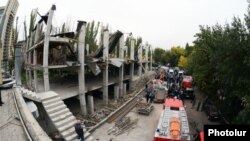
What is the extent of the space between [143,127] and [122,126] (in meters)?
1.67

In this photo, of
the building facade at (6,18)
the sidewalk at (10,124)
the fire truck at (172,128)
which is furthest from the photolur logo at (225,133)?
the building facade at (6,18)

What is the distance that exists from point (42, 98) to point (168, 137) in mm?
6759

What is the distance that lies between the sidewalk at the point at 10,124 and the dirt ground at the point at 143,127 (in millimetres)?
6958

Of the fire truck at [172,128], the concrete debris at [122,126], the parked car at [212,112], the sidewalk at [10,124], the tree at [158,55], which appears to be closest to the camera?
the sidewalk at [10,124]

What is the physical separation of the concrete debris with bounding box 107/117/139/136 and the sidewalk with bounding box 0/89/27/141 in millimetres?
7872

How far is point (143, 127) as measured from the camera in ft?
63.3

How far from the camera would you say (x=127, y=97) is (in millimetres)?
29016

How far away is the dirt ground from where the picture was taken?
16891 millimetres

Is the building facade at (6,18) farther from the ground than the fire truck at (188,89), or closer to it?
farther from the ground

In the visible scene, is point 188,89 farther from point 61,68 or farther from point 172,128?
point 172,128

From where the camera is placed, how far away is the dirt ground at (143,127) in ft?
55.4

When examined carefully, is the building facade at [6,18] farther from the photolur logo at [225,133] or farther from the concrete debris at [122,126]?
the photolur logo at [225,133]

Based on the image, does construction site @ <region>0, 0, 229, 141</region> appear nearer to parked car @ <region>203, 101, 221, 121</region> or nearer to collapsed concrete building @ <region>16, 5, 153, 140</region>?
collapsed concrete building @ <region>16, 5, 153, 140</region>

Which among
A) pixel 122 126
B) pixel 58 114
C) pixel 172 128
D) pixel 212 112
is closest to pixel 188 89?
pixel 212 112
